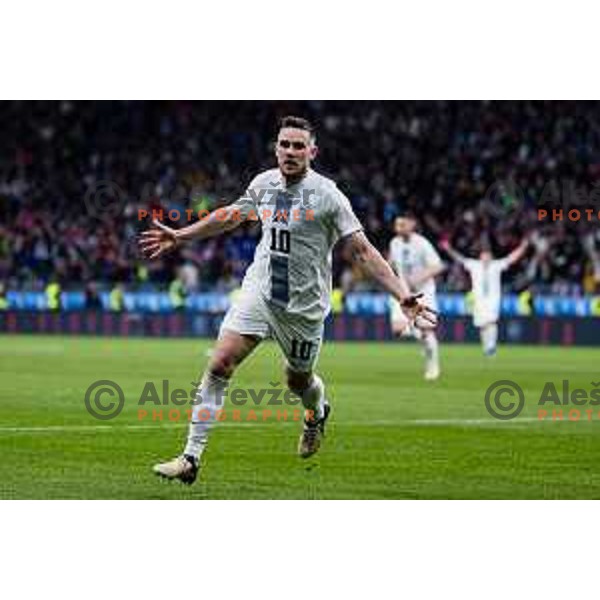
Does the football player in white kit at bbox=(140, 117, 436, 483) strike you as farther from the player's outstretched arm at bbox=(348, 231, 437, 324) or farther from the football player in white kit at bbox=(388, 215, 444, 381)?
the football player in white kit at bbox=(388, 215, 444, 381)

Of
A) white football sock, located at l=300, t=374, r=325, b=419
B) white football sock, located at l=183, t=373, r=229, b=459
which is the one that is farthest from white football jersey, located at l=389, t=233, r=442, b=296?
white football sock, located at l=183, t=373, r=229, b=459

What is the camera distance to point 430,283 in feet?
77.0

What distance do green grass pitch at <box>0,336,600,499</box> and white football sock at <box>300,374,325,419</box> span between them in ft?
1.41

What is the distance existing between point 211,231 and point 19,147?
118ft

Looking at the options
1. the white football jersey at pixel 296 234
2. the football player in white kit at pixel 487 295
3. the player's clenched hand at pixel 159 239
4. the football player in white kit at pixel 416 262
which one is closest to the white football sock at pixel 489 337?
the football player in white kit at pixel 487 295

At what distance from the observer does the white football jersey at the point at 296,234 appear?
11461 millimetres

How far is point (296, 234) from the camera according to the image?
11.5 m

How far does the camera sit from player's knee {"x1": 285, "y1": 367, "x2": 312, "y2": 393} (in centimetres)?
1230

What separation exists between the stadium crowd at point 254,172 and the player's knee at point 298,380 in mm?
23440

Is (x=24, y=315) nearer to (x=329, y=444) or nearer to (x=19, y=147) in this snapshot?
(x=19, y=147)

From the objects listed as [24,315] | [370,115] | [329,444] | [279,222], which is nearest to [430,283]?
[329,444]

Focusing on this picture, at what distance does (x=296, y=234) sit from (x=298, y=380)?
1.35 meters

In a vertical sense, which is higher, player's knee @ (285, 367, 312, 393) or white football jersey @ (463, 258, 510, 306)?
white football jersey @ (463, 258, 510, 306)

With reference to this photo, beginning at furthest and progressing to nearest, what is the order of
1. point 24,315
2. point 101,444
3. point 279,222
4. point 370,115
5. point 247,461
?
point 370,115
point 24,315
point 101,444
point 247,461
point 279,222
